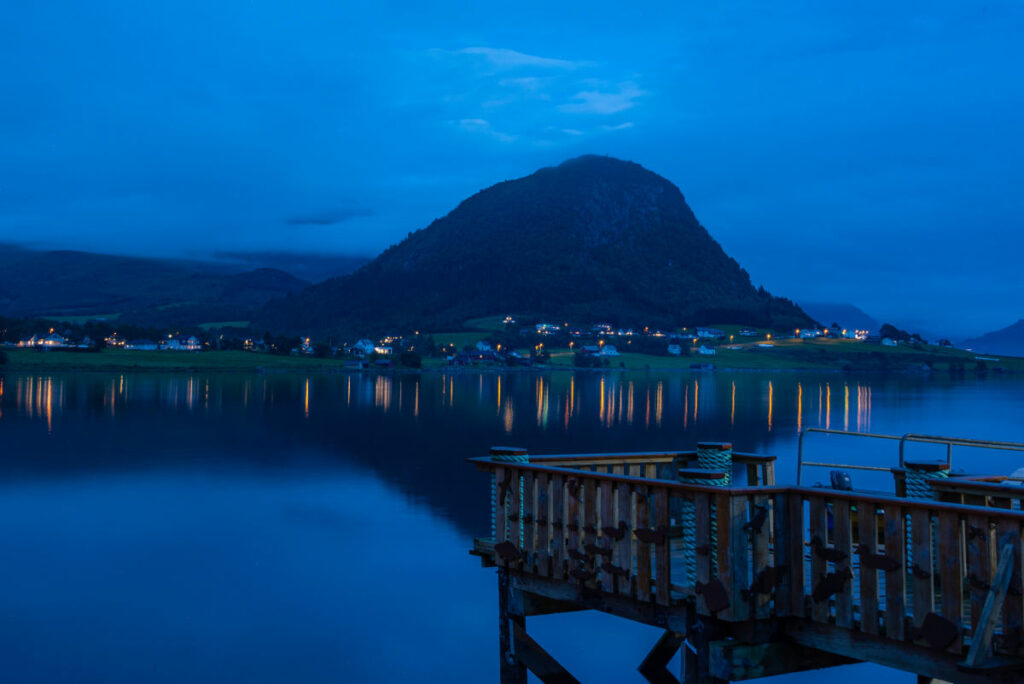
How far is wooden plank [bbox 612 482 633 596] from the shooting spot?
1045 centimetres

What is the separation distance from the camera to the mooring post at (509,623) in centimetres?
1266

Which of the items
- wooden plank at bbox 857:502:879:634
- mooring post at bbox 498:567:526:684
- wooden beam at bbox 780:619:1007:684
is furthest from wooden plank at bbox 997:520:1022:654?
mooring post at bbox 498:567:526:684

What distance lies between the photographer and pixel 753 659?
31.1ft

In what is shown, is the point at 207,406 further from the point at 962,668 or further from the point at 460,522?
the point at 962,668

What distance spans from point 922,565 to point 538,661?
6086mm

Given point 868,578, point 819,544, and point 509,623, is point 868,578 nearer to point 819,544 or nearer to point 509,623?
point 819,544

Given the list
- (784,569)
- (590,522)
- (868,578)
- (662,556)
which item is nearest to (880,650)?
(868,578)

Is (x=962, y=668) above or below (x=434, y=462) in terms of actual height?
above

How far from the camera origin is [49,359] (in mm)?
164125

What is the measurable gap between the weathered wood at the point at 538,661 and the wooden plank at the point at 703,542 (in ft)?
13.1

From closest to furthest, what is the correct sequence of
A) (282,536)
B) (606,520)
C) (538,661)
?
(606,520)
(538,661)
(282,536)

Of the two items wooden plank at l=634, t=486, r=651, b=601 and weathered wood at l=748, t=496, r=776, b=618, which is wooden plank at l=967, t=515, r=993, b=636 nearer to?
weathered wood at l=748, t=496, r=776, b=618

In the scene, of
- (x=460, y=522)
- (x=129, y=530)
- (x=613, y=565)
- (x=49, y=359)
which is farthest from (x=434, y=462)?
(x=49, y=359)

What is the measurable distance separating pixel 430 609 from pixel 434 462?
87.6 ft
